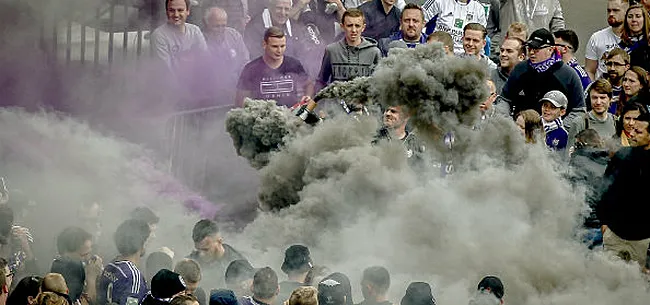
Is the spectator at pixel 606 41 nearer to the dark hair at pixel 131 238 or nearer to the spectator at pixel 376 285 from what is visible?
the spectator at pixel 376 285

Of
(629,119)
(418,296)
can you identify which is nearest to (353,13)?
(629,119)

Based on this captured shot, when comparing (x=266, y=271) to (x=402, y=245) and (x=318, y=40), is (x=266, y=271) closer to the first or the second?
(x=402, y=245)

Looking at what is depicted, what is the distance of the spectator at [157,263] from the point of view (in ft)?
32.2

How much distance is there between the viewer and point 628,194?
11.1 m

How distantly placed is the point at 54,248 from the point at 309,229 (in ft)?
6.66

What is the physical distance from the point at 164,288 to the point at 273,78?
4.58m

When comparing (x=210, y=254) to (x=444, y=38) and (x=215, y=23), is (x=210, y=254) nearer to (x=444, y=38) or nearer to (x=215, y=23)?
(x=444, y=38)

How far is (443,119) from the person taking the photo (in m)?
11.9

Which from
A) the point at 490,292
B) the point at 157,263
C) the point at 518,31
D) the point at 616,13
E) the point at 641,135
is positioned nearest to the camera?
the point at 490,292

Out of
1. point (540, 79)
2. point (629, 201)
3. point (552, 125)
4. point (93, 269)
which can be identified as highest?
point (540, 79)

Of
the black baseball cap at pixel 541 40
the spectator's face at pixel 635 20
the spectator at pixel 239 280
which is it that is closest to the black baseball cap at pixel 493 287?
the spectator at pixel 239 280

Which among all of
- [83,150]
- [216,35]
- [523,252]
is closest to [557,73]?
[523,252]

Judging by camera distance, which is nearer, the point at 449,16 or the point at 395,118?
the point at 395,118

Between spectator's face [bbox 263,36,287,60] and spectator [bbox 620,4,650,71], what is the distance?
3.40m
